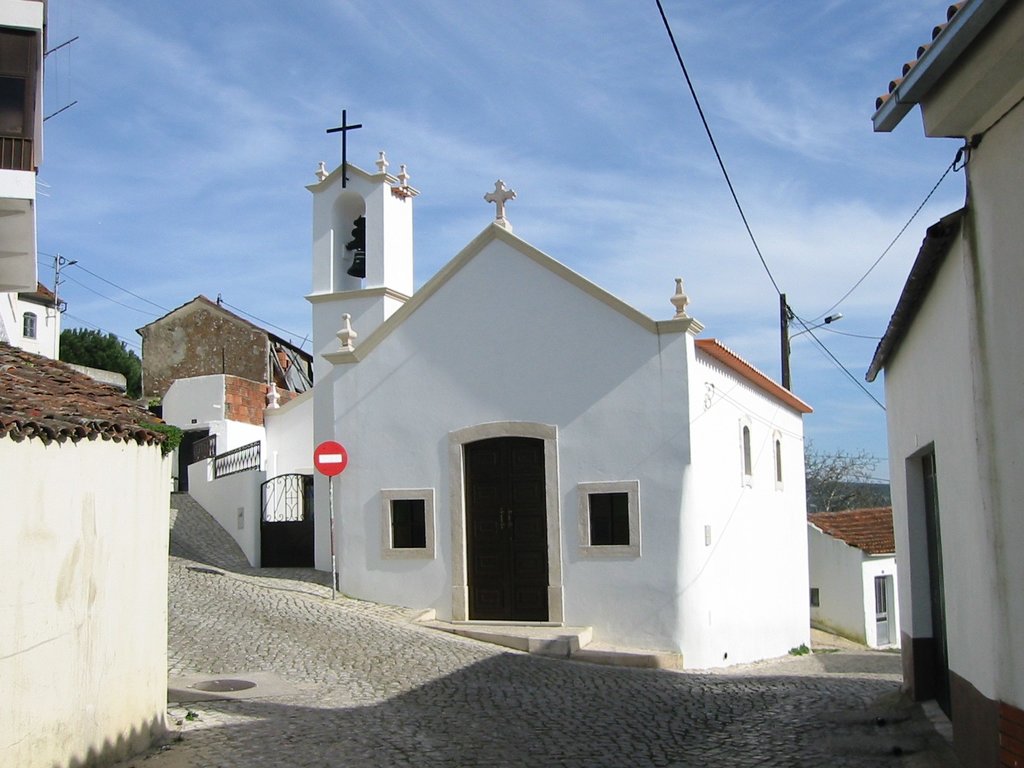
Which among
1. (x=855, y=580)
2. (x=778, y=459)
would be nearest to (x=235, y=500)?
(x=778, y=459)

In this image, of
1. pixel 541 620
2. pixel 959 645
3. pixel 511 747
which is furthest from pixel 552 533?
pixel 959 645

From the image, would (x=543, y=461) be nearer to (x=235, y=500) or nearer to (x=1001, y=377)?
(x=235, y=500)

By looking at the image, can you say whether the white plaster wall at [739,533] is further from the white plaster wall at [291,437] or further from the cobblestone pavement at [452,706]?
the white plaster wall at [291,437]

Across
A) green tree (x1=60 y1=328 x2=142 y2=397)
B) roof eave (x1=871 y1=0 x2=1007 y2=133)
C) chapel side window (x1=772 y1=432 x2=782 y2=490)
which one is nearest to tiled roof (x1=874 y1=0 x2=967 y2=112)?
roof eave (x1=871 y1=0 x2=1007 y2=133)

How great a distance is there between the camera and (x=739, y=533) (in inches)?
698

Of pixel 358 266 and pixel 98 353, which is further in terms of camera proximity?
pixel 98 353

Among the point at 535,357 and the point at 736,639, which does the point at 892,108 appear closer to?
the point at 535,357

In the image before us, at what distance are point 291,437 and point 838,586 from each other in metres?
12.5

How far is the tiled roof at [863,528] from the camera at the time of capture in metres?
24.4

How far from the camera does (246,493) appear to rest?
2041cm

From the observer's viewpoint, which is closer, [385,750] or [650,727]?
[385,750]

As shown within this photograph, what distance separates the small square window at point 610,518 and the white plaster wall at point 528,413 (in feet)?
0.38

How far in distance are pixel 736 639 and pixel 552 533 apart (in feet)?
11.9

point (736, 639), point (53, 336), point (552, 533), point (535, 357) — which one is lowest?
point (736, 639)
